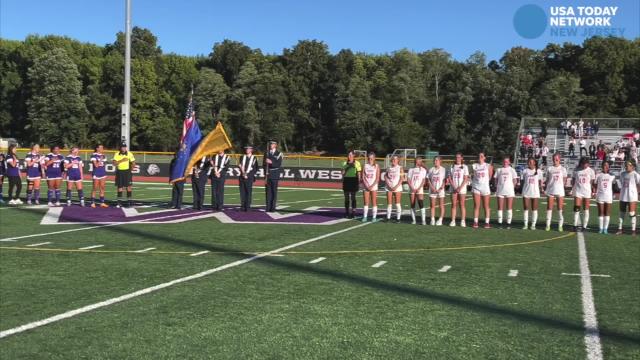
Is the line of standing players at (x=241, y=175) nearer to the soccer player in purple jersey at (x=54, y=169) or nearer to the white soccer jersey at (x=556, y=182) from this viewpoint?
the soccer player in purple jersey at (x=54, y=169)

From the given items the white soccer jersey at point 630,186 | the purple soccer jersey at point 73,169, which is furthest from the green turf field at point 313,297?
the purple soccer jersey at point 73,169

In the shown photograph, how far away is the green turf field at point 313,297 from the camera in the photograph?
531 centimetres

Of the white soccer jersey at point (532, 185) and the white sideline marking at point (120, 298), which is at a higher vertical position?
the white soccer jersey at point (532, 185)

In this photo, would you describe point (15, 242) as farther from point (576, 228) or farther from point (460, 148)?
point (460, 148)

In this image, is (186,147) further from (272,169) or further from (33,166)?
(33,166)

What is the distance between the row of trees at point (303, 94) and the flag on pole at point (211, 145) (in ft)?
188

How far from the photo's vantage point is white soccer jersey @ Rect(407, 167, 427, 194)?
16.0m

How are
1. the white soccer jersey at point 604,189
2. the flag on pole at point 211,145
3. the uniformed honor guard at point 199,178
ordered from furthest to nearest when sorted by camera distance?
the uniformed honor guard at point 199,178 < the flag on pole at point 211,145 < the white soccer jersey at point 604,189

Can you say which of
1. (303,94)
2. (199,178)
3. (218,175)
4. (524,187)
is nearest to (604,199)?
(524,187)

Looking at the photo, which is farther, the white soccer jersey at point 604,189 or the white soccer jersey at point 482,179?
the white soccer jersey at point 482,179

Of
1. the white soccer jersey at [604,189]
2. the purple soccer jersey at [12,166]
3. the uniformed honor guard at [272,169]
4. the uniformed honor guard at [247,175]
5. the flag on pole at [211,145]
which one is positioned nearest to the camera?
the white soccer jersey at [604,189]

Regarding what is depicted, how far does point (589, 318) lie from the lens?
20.7 feet

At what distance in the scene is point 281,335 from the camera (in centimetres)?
559

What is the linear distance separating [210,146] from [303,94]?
247 ft
